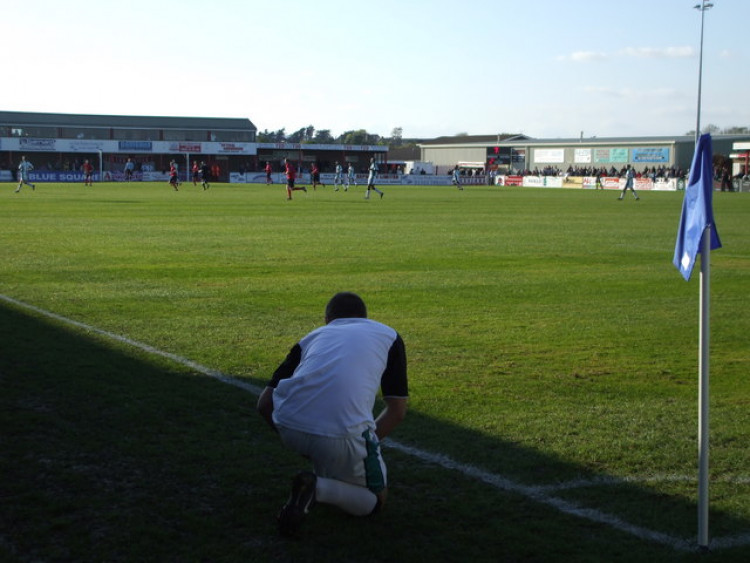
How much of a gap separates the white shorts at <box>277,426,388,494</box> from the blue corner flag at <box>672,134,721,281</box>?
194 cm

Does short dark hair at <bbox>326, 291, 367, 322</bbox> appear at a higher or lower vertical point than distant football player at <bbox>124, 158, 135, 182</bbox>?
lower

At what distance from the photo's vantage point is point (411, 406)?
7.48 meters

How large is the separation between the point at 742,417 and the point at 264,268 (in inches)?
408

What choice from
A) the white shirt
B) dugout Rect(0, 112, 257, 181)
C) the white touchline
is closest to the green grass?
the white touchline

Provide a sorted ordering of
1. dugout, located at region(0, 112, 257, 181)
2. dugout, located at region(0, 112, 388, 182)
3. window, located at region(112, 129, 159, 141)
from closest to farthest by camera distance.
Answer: dugout, located at region(0, 112, 388, 182) < dugout, located at region(0, 112, 257, 181) < window, located at region(112, 129, 159, 141)

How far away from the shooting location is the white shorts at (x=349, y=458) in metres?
5.00

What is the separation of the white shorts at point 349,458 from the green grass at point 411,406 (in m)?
0.27

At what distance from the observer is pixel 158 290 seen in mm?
13492

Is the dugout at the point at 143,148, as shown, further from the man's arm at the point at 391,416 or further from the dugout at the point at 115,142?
the man's arm at the point at 391,416

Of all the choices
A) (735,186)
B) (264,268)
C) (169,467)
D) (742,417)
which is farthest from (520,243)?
(735,186)

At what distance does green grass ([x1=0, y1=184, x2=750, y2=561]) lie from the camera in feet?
16.2

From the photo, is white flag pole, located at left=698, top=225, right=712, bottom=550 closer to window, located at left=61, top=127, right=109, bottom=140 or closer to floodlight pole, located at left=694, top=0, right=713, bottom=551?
floodlight pole, located at left=694, top=0, right=713, bottom=551

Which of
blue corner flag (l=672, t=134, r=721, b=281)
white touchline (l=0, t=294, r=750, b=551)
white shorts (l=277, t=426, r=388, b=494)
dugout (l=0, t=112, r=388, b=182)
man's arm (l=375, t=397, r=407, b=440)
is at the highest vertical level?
dugout (l=0, t=112, r=388, b=182)

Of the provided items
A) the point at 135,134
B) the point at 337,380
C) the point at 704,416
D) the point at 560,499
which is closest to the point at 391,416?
the point at 337,380
